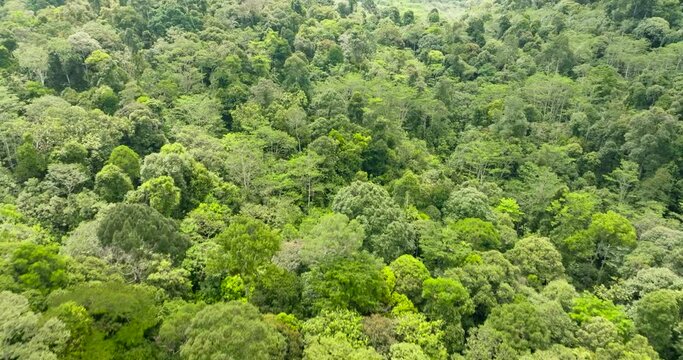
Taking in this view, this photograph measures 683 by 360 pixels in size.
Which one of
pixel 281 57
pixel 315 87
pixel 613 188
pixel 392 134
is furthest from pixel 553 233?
pixel 281 57

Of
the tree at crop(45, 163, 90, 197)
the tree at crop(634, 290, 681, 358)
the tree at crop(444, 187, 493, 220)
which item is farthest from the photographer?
the tree at crop(444, 187, 493, 220)

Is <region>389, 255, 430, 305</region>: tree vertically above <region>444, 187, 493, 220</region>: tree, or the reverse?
<region>389, 255, 430, 305</region>: tree

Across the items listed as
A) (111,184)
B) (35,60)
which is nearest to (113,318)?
(111,184)

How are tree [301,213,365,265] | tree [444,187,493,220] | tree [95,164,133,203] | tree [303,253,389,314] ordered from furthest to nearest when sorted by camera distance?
tree [444,187,493,220]
tree [95,164,133,203]
tree [301,213,365,265]
tree [303,253,389,314]

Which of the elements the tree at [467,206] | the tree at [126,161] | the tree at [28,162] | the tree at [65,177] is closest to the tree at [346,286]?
the tree at [467,206]

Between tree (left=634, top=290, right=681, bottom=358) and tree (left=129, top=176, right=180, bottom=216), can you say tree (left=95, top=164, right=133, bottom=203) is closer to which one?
tree (left=129, top=176, right=180, bottom=216)

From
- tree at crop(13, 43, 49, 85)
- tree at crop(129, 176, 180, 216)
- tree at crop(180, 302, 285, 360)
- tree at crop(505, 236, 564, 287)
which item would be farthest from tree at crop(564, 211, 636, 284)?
tree at crop(13, 43, 49, 85)

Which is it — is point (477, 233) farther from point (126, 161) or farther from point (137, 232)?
point (126, 161)
